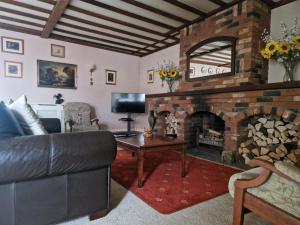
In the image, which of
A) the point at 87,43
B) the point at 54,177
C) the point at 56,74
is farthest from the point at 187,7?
the point at 56,74

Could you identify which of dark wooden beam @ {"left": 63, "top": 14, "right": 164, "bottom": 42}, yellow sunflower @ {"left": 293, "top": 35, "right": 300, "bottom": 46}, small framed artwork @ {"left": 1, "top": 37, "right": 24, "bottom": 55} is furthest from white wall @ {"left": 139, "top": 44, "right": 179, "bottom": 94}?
small framed artwork @ {"left": 1, "top": 37, "right": 24, "bottom": 55}

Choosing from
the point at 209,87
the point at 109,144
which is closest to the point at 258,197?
the point at 109,144

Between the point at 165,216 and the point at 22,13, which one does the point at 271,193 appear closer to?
the point at 165,216

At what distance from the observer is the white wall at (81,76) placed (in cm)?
429

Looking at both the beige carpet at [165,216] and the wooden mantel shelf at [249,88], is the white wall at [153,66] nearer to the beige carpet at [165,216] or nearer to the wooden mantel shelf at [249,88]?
the wooden mantel shelf at [249,88]

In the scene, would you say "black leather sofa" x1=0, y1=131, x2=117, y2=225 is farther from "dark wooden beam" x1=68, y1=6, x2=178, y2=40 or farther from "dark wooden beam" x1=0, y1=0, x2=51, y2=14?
"dark wooden beam" x1=0, y1=0, x2=51, y2=14

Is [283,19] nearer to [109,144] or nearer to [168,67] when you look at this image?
[168,67]

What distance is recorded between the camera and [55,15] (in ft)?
11.2

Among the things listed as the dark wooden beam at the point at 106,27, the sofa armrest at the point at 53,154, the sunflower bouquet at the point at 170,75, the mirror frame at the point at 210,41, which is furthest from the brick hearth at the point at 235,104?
the sofa armrest at the point at 53,154

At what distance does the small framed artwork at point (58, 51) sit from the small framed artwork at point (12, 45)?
62 centimetres

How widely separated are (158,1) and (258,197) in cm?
299

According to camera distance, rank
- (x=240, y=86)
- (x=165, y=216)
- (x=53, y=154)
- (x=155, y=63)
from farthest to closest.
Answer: (x=155, y=63) < (x=240, y=86) < (x=165, y=216) < (x=53, y=154)

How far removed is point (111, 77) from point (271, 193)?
500 centimetres

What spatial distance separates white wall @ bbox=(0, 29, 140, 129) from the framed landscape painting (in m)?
0.10
